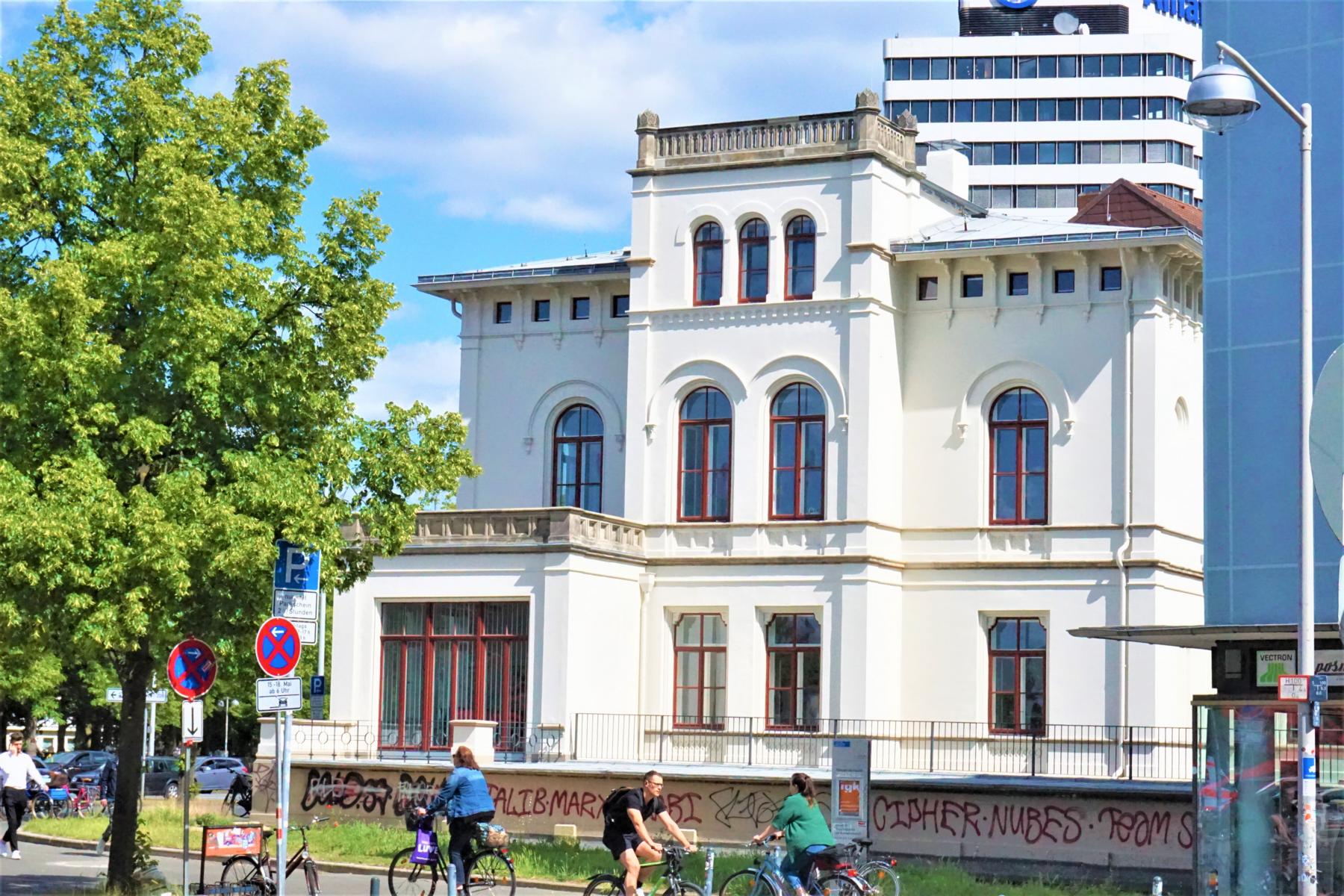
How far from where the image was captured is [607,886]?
21000 millimetres

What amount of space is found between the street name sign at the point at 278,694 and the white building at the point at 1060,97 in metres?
81.3

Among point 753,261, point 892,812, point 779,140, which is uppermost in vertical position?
point 779,140

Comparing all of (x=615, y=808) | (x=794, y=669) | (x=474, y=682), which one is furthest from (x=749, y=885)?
(x=474, y=682)

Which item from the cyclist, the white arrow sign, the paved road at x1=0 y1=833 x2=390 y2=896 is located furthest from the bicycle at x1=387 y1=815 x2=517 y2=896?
the white arrow sign

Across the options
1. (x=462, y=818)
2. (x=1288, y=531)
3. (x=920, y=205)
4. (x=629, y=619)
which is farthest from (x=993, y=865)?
(x=920, y=205)

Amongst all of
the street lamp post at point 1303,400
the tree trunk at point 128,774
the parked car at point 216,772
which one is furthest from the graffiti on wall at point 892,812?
the parked car at point 216,772

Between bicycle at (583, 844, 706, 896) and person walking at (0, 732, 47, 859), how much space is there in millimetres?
12108

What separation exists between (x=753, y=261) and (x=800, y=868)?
22956mm

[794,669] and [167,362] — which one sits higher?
[167,362]

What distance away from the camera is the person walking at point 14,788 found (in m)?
29.5

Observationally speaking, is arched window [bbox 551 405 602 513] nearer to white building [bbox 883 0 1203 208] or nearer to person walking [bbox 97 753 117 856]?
person walking [bbox 97 753 117 856]

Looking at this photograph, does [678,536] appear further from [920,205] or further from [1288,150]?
[1288,150]

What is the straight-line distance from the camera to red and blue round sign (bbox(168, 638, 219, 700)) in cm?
2197

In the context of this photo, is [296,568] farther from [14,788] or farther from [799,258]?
[799,258]
